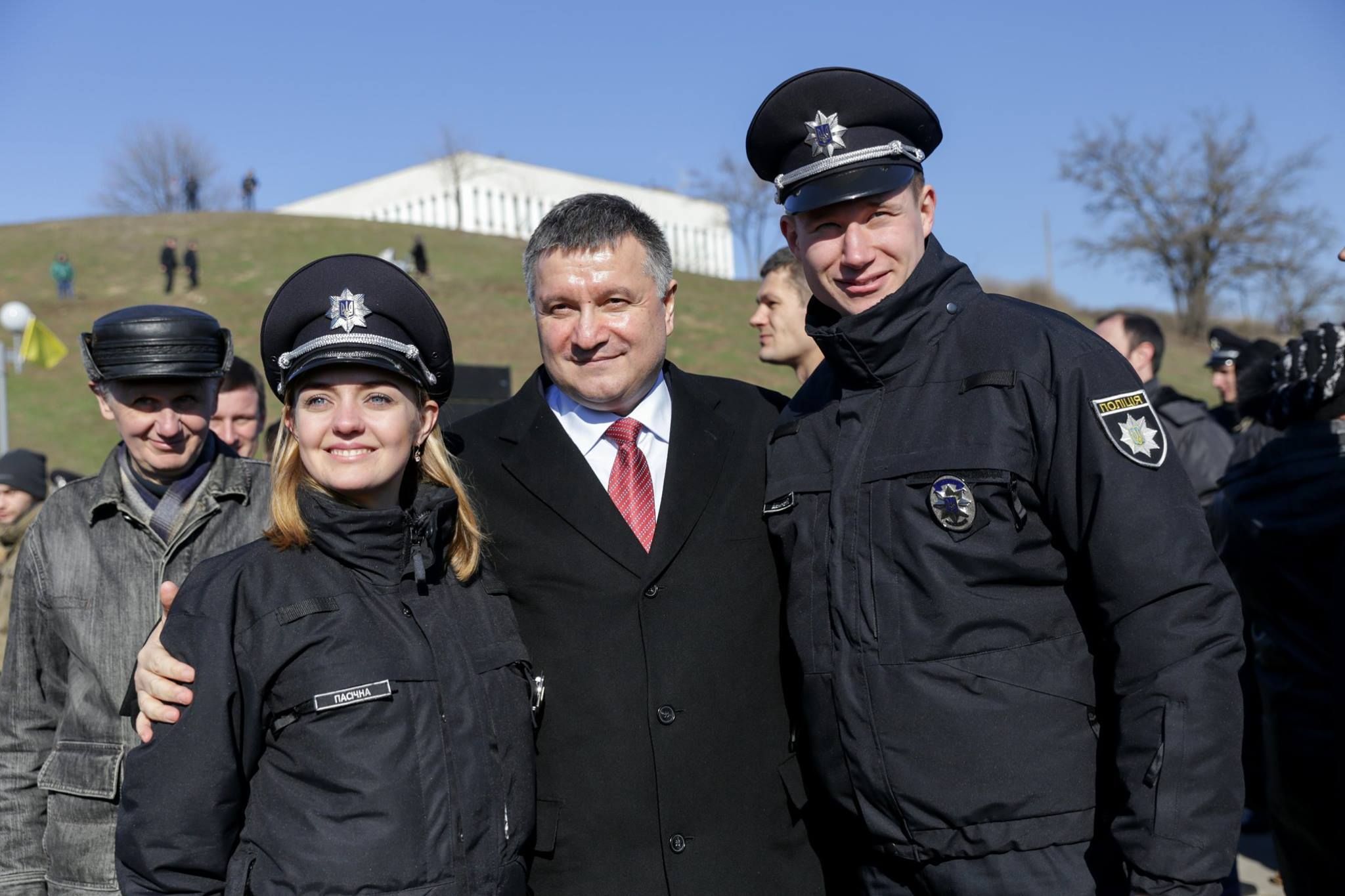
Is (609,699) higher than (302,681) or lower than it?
lower

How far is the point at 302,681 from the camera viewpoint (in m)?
2.45

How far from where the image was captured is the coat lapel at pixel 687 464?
3.24 metres

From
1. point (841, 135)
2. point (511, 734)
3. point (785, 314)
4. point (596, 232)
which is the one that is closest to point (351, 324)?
point (596, 232)

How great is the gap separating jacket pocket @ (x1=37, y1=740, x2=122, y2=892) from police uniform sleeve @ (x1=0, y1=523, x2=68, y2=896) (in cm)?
14

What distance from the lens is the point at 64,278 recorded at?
38875 mm

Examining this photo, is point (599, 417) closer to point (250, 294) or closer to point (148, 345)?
point (148, 345)

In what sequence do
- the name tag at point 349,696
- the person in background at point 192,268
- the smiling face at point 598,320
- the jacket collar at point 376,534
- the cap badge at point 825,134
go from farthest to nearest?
1. the person in background at point 192,268
2. the smiling face at point 598,320
3. the cap badge at point 825,134
4. the jacket collar at point 376,534
5. the name tag at point 349,696

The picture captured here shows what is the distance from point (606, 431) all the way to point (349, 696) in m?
1.25

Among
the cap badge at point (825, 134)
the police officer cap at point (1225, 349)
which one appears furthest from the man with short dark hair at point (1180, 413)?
the cap badge at point (825, 134)

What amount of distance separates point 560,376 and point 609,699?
94 cm

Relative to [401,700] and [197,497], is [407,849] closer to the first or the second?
[401,700]

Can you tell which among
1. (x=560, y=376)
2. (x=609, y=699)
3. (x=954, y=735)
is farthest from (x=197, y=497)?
(x=954, y=735)

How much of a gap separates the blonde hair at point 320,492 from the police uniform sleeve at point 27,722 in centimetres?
104

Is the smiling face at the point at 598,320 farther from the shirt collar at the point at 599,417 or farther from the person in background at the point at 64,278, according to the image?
the person in background at the point at 64,278
